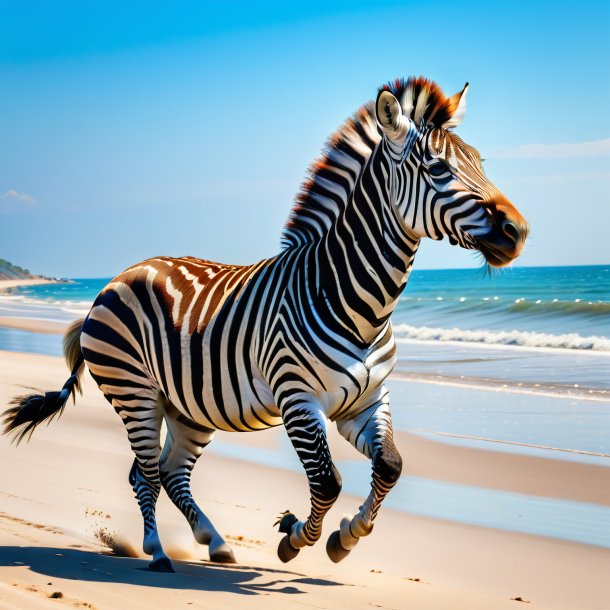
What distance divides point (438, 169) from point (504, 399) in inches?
368

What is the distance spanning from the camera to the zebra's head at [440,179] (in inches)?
168

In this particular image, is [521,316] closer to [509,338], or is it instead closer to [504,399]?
[509,338]

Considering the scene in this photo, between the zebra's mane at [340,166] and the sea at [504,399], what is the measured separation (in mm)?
922

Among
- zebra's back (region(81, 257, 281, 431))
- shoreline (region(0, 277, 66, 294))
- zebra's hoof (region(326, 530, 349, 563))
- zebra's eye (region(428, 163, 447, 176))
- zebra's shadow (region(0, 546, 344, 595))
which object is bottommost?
zebra's shadow (region(0, 546, 344, 595))

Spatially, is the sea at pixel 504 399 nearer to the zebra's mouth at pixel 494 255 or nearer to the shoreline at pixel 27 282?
the zebra's mouth at pixel 494 255

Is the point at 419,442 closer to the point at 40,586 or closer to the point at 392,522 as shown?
the point at 392,522

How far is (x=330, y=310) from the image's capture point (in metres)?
4.86

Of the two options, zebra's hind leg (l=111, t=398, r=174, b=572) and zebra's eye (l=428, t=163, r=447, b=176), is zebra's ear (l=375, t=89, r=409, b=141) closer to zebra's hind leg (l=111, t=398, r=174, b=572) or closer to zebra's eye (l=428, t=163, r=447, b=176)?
zebra's eye (l=428, t=163, r=447, b=176)

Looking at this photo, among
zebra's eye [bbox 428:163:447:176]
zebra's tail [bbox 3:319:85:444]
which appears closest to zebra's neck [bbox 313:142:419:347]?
zebra's eye [bbox 428:163:447:176]

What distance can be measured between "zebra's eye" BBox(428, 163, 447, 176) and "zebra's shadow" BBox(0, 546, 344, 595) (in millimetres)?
2200

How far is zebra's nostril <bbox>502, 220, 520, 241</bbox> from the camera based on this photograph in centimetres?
420

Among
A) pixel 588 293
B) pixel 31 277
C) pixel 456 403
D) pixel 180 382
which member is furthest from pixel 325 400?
pixel 31 277

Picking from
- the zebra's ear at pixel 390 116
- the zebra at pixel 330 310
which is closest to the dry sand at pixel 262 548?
the zebra at pixel 330 310

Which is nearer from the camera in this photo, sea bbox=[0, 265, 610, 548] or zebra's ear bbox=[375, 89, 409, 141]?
zebra's ear bbox=[375, 89, 409, 141]
